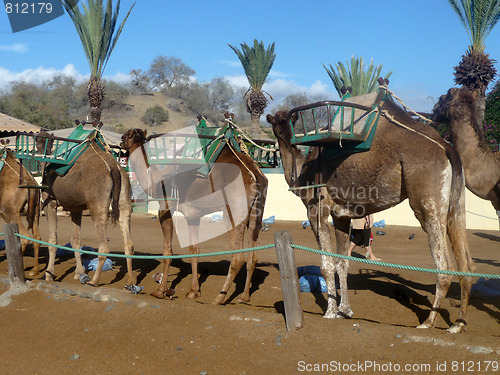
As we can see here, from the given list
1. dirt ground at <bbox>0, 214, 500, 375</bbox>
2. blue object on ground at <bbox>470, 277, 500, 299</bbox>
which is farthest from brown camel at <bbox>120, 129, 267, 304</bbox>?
blue object on ground at <bbox>470, 277, 500, 299</bbox>

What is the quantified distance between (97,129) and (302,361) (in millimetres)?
5547

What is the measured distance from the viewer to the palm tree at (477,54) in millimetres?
17031

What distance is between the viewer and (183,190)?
23.2 ft

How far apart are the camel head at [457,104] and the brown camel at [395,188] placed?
1.13m

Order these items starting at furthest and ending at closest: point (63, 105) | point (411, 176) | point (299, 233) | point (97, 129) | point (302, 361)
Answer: point (63, 105)
point (299, 233)
point (97, 129)
point (411, 176)
point (302, 361)

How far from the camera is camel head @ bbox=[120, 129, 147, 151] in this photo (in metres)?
7.21

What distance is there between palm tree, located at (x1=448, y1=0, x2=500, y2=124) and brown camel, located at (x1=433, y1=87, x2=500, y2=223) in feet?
39.3

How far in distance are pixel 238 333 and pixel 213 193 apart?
101 inches

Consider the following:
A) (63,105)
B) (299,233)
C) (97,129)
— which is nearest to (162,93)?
(63,105)

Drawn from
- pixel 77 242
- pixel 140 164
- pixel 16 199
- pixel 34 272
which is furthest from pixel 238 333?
pixel 16 199

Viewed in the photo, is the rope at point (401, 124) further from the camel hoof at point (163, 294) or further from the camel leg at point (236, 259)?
the camel hoof at point (163, 294)

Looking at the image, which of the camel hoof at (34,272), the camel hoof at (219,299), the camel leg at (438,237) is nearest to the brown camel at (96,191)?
the camel hoof at (34,272)

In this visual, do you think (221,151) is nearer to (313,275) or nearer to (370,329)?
(313,275)

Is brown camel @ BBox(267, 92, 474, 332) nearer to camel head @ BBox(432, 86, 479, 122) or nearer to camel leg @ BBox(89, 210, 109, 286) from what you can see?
camel head @ BBox(432, 86, 479, 122)
